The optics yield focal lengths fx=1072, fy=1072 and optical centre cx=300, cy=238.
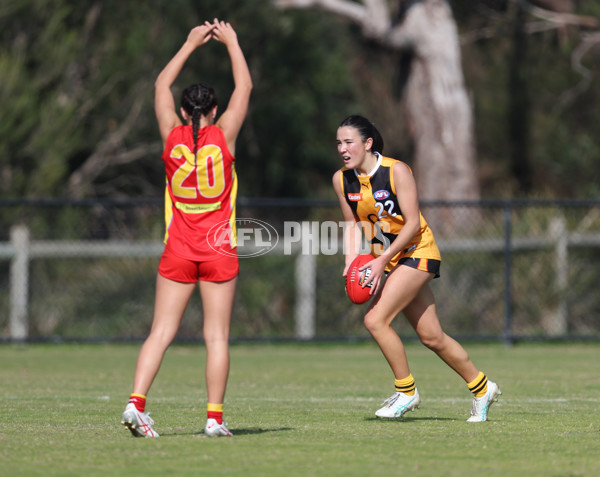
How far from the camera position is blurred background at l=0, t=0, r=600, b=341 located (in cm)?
1673

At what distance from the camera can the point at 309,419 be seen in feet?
24.2

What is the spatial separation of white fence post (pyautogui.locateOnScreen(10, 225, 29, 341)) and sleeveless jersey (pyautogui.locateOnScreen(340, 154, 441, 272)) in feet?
31.7

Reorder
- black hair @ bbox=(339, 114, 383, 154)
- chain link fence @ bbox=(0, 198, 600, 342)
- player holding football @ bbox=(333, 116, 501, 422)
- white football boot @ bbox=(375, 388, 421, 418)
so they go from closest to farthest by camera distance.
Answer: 1. player holding football @ bbox=(333, 116, 501, 422)
2. black hair @ bbox=(339, 114, 383, 154)
3. white football boot @ bbox=(375, 388, 421, 418)
4. chain link fence @ bbox=(0, 198, 600, 342)

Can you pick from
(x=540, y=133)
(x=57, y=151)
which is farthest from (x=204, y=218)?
(x=540, y=133)

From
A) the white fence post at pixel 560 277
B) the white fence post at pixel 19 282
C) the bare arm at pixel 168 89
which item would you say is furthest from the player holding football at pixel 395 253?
the white fence post at pixel 560 277

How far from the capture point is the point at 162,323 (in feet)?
20.6

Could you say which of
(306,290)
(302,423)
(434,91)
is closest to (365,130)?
(302,423)

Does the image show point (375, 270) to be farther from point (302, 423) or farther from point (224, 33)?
point (224, 33)

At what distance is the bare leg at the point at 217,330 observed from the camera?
20.2ft

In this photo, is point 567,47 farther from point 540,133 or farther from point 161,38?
point 161,38

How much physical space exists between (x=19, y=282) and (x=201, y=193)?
34.5 feet

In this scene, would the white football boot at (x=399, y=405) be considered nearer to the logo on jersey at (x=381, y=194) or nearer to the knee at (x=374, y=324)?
the knee at (x=374, y=324)

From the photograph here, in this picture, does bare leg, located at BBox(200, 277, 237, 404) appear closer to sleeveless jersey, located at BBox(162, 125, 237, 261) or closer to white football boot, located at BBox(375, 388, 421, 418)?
sleeveless jersey, located at BBox(162, 125, 237, 261)

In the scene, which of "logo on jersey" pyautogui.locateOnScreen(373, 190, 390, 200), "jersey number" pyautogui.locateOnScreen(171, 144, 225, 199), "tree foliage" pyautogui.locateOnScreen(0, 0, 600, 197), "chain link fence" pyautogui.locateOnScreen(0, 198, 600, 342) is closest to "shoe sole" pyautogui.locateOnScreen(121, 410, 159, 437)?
"jersey number" pyautogui.locateOnScreen(171, 144, 225, 199)
